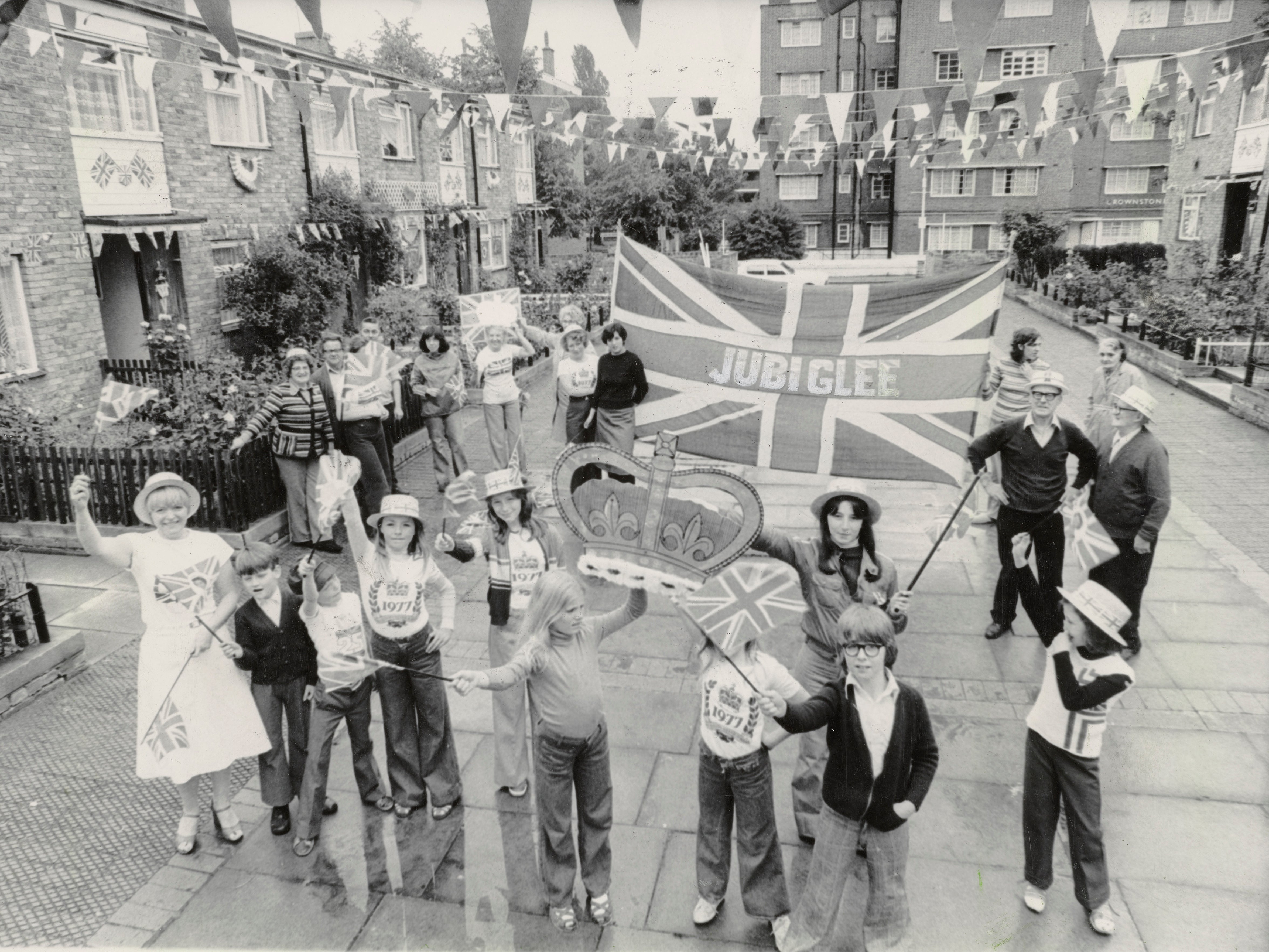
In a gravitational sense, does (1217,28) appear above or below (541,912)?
above

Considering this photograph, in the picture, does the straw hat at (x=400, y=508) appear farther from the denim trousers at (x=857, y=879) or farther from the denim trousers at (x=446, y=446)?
the denim trousers at (x=446, y=446)

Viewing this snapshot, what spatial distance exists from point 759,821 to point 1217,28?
137ft

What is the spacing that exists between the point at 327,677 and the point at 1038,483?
439 cm

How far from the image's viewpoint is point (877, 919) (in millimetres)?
3400

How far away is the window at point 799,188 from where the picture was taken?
157ft

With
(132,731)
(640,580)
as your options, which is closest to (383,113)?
(132,731)

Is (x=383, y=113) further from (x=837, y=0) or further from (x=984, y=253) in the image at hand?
(x=984, y=253)

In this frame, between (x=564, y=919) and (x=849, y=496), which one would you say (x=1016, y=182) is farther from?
(x=564, y=919)

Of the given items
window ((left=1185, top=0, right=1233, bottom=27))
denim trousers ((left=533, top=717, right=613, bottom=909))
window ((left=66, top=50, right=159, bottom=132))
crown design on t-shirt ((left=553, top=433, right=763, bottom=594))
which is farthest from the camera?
window ((left=1185, top=0, right=1233, bottom=27))

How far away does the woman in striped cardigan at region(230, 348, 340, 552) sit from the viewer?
775 centimetres

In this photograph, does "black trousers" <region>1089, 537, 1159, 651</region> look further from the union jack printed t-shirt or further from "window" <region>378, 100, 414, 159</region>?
"window" <region>378, 100, 414, 159</region>

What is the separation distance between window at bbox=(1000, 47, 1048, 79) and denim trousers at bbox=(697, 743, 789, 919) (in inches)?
Result: 1681

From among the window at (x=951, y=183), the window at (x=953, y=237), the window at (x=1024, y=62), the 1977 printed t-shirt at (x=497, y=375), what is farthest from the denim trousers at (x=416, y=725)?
the window at (x=951, y=183)

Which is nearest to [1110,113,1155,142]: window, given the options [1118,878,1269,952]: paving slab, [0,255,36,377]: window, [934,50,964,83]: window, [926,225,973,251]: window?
[926,225,973,251]: window
